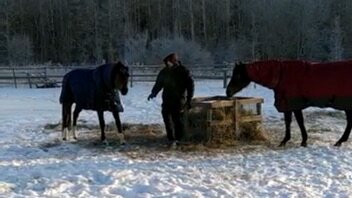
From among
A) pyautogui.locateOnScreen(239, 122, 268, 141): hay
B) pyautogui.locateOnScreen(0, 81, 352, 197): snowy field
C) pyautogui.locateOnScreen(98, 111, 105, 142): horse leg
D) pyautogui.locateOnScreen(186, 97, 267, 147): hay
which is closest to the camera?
pyautogui.locateOnScreen(0, 81, 352, 197): snowy field

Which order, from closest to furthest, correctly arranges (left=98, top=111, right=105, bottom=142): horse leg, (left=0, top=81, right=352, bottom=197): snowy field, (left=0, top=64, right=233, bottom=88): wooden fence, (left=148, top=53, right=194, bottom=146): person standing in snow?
(left=0, top=81, right=352, bottom=197): snowy field
(left=148, top=53, right=194, bottom=146): person standing in snow
(left=98, top=111, right=105, bottom=142): horse leg
(left=0, top=64, right=233, bottom=88): wooden fence

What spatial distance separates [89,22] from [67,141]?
46.1 metres

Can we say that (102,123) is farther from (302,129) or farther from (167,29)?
(167,29)

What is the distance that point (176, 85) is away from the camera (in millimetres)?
9570

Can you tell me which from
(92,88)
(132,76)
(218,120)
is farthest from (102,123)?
(132,76)

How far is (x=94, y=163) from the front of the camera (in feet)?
26.2

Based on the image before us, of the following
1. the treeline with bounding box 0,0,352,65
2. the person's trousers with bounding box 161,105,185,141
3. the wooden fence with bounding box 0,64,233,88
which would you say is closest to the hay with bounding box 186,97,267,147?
the person's trousers with bounding box 161,105,185,141

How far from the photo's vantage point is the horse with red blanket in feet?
31.4

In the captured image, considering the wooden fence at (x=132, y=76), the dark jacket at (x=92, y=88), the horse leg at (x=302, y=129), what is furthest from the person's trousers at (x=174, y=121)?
the wooden fence at (x=132, y=76)

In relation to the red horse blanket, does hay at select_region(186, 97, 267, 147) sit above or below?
below

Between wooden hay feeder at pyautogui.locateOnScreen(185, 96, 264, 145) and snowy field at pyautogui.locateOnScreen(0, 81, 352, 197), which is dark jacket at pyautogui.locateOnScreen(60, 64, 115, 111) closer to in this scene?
snowy field at pyautogui.locateOnScreen(0, 81, 352, 197)

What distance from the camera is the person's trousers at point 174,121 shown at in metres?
9.66

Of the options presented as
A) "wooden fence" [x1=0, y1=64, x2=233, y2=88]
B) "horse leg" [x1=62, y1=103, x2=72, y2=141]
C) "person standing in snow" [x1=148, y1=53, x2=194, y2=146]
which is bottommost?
"wooden fence" [x1=0, y1=64, x2=233, y2=88]

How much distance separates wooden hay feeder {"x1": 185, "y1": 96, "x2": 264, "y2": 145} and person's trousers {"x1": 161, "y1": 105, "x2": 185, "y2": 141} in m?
0.32
